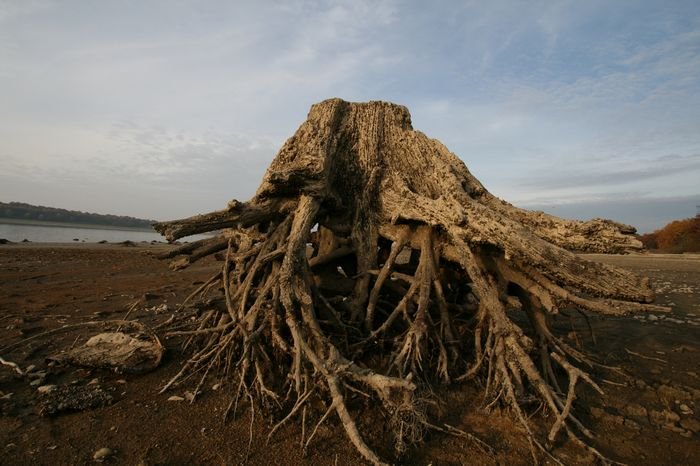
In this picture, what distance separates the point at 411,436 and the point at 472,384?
1.59 metres

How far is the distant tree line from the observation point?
32.8 meters

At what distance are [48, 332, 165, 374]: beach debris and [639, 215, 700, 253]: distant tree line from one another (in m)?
40.1

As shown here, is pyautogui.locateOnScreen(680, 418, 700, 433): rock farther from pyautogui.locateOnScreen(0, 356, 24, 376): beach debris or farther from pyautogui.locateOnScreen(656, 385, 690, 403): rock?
pyautogui.locateOnScreen(0, 356, 24, 376): beach debris

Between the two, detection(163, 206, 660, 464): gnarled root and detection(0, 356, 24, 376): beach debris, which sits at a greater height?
detection(163, 206, 660, 464): gnarled root

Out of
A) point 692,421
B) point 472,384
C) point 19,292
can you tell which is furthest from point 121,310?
point 692,421

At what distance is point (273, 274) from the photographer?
462 centimetres

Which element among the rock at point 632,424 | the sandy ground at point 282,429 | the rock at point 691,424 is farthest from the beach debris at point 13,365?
the rock at point 691,424

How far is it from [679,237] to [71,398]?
46468 mm

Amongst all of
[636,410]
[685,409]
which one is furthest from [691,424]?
[636,410]

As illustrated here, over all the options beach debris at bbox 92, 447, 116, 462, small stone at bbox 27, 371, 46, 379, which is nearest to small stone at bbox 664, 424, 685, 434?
beach debris at bbox 92, 447, 116, 462

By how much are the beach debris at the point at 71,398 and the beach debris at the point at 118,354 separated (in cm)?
35

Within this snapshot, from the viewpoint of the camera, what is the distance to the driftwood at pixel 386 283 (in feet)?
12.8

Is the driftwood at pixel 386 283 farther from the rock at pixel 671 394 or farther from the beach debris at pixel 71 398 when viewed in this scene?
the rock at pixel 671 394

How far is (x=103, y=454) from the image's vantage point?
10.4 feet
